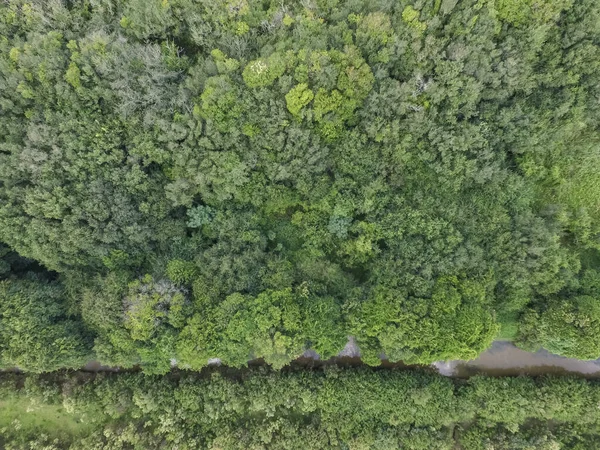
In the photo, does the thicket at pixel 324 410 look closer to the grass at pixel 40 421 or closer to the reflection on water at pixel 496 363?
the grass at pixel 40 421

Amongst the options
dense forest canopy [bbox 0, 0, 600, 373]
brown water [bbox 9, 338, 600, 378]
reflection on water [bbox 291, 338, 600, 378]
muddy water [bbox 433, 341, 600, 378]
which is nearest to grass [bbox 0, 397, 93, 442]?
dense forest canopy [bbox 0, 0, 600, 373]

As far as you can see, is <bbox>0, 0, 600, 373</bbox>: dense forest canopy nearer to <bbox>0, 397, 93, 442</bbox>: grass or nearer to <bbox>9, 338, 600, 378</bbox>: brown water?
<bbox>9, 338, 600, 378</bbox>: brown water

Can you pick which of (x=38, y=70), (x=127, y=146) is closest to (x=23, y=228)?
(x=127, y=146)

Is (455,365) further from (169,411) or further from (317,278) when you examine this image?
(169,411)

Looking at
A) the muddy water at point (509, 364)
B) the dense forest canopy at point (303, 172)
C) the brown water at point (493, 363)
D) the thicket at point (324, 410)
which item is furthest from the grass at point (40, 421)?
the muddy water at point (509, 364)

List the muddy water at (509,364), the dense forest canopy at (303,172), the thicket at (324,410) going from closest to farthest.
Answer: the dense forest canopy at (303,172) < the thicket at (324,410) < the muddy water at (509,364)
